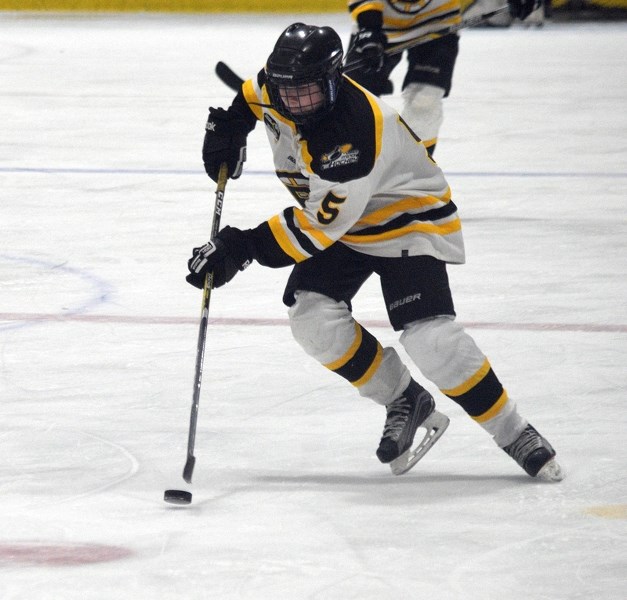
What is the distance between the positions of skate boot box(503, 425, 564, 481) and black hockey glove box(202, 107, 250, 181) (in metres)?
0.93

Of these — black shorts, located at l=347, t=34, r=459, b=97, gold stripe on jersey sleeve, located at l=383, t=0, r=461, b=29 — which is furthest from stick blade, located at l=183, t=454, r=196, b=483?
gold stripe on jersey sleeve, located at l=383, t=0, r=461, b=29

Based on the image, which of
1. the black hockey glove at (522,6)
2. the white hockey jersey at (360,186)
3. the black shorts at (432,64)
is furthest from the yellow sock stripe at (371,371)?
the black hockey glove at (522,6)

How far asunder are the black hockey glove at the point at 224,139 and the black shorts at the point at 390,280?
329 mm

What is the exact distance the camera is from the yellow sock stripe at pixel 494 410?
2986mm

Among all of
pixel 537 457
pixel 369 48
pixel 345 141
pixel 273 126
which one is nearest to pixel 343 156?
pixel 345 141

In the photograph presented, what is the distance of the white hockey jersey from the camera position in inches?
112

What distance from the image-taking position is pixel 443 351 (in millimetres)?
2930

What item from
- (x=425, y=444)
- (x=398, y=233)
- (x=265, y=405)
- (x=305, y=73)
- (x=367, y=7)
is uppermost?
(x=305, y=73)

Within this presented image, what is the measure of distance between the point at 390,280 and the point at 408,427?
1.06 ft

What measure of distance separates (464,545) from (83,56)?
10.3m

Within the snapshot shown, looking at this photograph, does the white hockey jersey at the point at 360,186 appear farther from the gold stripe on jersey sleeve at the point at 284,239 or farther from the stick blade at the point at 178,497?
the stick blade at the point at 178,497

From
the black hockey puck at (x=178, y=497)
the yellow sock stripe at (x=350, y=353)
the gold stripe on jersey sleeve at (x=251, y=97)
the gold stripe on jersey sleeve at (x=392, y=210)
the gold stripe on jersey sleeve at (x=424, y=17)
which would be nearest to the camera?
the black hockey puck at (x=178, y=497)

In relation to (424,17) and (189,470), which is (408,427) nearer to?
(189,470)

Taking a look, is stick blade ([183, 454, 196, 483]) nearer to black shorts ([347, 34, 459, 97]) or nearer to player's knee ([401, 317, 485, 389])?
player's knee ([401, 317, 485, 389])
